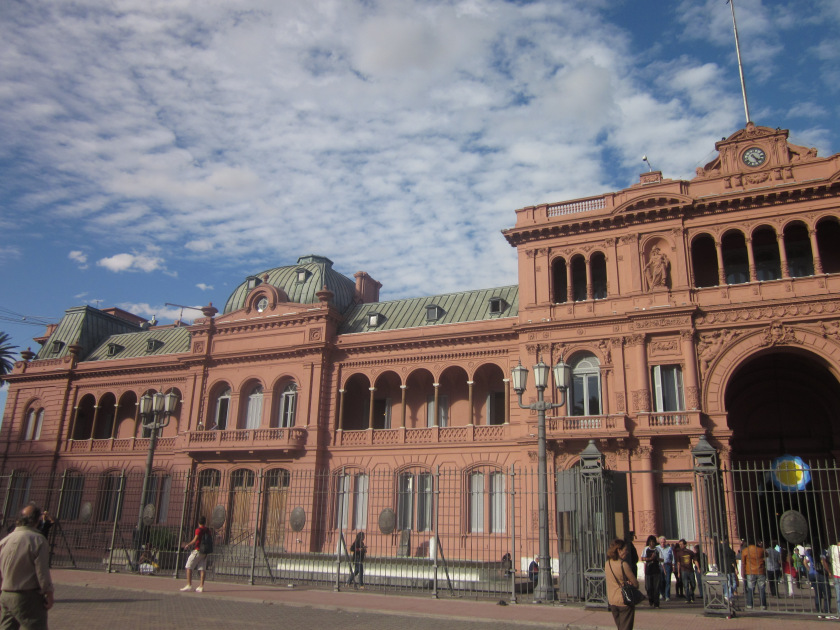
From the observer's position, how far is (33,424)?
147 feet

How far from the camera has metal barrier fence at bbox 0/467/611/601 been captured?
20.1 metres

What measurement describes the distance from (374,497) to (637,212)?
18.6 metres

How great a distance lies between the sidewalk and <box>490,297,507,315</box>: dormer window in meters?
18.1

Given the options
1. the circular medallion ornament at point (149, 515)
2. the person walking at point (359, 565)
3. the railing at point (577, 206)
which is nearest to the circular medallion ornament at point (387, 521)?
the person walking at point (359, 565)

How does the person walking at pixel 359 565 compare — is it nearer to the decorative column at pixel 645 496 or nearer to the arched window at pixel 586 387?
the decorative column at pixel 645 496

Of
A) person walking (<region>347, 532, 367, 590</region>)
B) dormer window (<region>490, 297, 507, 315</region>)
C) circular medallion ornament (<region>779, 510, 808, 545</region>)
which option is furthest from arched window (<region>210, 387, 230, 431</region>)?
circular medallion ornament (<region>779, 510, 808, 545</region>)

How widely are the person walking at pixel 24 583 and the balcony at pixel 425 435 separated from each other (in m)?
24.3

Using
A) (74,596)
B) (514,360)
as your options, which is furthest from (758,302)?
(74,596)

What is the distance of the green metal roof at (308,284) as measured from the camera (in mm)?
39625

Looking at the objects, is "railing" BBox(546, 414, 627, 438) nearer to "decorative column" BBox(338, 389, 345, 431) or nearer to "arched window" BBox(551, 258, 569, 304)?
"arched window" BBox(551, 258, 569, 304)

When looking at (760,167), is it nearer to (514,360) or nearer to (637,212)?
(637,212)

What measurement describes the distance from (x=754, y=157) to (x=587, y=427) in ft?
45.4

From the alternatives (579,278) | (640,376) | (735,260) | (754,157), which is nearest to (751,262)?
(735,260)

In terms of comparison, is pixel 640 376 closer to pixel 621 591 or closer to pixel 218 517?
pixel 621 591
